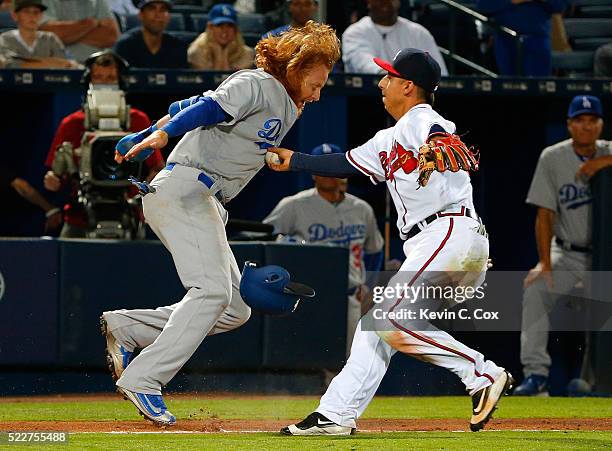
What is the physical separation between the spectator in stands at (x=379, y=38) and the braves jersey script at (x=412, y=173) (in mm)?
3935

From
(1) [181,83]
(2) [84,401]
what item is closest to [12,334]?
(2) [84,401]

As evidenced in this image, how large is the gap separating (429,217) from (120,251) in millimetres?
2981

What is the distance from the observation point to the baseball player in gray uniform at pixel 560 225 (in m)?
8.56

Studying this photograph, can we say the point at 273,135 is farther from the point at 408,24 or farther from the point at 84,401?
the point at 408,24

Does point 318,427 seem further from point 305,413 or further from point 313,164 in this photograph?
point 305,413

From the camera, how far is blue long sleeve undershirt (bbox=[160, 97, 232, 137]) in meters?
5.06

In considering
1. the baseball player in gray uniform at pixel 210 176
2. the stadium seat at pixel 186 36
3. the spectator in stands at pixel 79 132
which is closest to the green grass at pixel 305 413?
the baseball player in gray uniform at pixel 210 176

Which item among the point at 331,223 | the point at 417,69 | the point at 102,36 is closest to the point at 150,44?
the point at 102,36

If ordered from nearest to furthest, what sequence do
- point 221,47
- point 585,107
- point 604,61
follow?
point 585,107 → point 221,47 → point 604,61

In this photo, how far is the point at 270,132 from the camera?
17.8ft

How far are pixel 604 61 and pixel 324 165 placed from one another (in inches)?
208

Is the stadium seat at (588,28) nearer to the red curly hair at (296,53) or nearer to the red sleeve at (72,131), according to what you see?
the red sleeve at (72,131)

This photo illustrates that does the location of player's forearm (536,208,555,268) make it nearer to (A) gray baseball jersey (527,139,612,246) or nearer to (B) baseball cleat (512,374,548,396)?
(A) gray baseball jersey (527,139,612,246)

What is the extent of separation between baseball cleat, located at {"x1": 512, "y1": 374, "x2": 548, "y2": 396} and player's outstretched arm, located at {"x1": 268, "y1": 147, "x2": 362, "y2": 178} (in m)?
3.48
